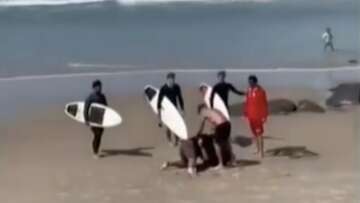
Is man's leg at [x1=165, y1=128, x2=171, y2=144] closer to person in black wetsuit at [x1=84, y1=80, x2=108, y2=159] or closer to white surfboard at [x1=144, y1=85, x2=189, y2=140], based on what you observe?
white surfboard at [x1=144, y1=85, x2=189, y2=140]

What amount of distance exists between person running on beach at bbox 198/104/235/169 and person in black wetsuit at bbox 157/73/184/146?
4 cm

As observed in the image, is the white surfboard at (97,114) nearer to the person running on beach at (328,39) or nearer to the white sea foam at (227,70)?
the white sea foam at (227,70)

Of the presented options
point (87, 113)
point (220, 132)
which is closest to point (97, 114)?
point (87, 113)

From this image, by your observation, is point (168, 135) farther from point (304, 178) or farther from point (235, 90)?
point (304, 178)

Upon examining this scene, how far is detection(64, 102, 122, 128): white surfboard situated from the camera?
2.13 meters

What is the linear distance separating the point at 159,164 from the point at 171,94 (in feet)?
0.46

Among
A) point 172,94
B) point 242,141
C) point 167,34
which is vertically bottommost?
point 242,141

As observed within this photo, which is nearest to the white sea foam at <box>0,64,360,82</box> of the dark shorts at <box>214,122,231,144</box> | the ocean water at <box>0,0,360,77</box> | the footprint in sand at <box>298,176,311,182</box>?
the ocean water at <box>0,0,360,77</box>

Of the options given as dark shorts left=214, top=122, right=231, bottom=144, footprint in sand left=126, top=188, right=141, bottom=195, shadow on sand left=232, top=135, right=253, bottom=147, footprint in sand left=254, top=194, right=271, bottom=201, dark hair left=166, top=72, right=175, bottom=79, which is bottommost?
footprint in sand left=254, top=194, right=271, bottom=201

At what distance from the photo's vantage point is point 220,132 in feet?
7.01

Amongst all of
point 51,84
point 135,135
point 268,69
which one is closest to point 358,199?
point 268,69

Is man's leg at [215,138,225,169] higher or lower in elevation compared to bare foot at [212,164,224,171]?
higher

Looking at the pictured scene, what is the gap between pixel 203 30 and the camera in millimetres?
2168

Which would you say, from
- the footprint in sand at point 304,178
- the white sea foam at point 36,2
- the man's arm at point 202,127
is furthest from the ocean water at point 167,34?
the footprint in sand at point 304,178
